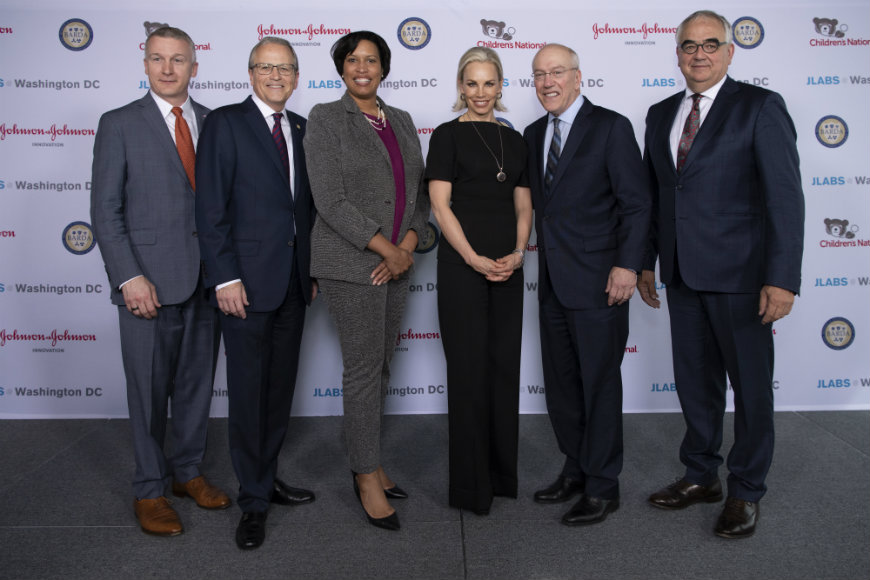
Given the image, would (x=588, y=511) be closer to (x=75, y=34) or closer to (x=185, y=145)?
(x=185, y=145)

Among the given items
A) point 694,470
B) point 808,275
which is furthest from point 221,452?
point 808,275

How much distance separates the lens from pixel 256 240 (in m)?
2.29

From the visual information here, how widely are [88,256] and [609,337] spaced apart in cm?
292

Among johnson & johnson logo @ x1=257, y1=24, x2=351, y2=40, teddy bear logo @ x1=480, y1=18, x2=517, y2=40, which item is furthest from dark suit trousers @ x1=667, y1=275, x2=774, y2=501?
johnson & johnson logo @ x1=257, y1=24, x2=351, y2=40

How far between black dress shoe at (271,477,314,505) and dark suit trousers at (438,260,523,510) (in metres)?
0.60

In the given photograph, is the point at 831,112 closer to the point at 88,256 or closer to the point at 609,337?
the point at 609,337

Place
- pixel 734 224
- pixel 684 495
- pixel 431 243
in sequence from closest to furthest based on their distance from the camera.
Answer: pixel 734 224 → pixel 684 495 → pixel 431 243

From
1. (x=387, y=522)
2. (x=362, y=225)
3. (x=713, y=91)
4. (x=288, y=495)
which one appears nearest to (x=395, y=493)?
(x=387, y=522)

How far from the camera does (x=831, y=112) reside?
3646mm

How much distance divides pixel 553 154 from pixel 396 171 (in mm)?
598

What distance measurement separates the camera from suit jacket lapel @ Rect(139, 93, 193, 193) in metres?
2.38

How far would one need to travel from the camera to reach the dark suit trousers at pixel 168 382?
242 cm

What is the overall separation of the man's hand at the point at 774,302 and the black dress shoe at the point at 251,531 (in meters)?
1.95

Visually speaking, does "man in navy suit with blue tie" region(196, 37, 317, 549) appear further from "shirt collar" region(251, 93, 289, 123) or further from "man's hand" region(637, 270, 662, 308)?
"man's hand" region(637, 270, 662, 308)
